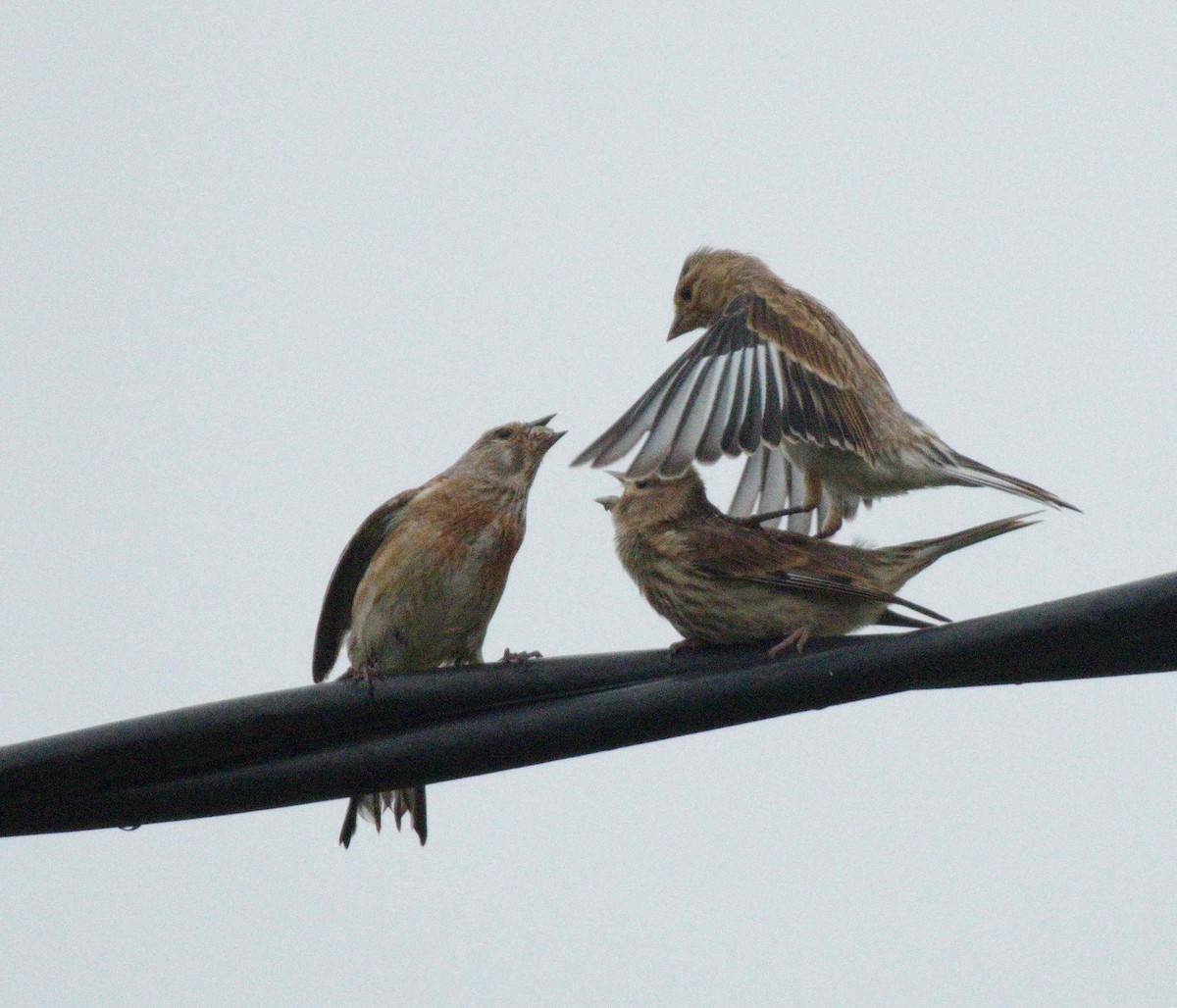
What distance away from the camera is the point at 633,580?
5.01 metres

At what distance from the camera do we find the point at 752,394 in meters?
5.46

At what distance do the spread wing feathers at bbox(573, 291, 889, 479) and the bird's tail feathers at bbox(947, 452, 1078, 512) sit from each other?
36cm

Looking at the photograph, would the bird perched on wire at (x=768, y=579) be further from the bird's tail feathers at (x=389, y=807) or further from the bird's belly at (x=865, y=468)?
the bird's tail feathers at (x=389, y=807)

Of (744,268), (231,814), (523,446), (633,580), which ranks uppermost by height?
(744,268)

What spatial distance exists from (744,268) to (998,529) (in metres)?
2.91

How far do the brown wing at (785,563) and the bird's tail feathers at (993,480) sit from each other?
1.15 meters

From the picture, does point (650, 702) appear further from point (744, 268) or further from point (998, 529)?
point (744, 268)

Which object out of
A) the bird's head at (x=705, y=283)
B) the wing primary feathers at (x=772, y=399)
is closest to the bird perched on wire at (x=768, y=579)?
the wing primary feathers at (x=772, y=399)

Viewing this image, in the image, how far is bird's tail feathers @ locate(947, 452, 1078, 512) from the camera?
5.45 meters

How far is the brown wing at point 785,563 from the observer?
176 inches

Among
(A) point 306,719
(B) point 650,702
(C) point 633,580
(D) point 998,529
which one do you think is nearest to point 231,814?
(A) point 306,719

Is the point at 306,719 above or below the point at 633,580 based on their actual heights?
below

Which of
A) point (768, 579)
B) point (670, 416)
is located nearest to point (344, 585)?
point (670, 416)

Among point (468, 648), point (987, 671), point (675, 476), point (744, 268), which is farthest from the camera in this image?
point (744, 268)
